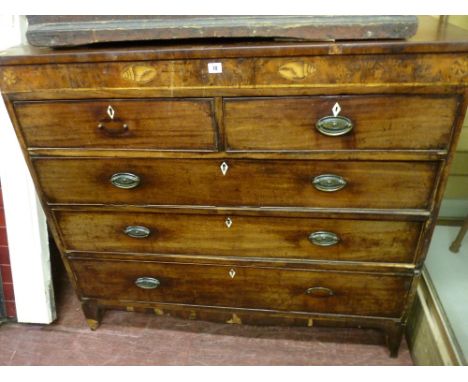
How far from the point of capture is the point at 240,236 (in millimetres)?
1241

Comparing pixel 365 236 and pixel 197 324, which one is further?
pixel 197 324

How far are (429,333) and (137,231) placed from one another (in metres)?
1.05

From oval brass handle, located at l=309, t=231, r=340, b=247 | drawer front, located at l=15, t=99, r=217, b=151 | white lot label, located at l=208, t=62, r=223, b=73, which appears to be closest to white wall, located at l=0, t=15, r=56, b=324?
drawer front, located at l=15, t=99, r=217, b=151

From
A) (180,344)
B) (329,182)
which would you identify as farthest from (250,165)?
(180,344)

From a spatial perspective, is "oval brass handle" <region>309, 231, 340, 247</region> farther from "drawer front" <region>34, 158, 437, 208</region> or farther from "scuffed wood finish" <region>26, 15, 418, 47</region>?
"scuffed wood finish" <region>26, 15, 418, 47</region>

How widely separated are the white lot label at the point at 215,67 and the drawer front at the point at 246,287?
0.65 m

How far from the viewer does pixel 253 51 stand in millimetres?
910

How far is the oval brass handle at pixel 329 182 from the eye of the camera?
1.07 m

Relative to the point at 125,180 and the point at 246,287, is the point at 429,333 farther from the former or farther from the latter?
the point at 125,180

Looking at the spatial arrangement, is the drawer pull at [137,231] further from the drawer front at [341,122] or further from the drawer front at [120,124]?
the drawer front at [341,122]

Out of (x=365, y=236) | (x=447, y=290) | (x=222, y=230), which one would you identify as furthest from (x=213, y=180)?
(x=447, y=290)
